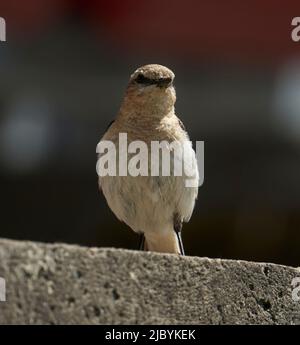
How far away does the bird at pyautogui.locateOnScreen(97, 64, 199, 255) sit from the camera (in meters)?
5.33

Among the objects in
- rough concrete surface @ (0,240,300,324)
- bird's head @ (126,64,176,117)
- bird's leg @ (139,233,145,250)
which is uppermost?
bird's head @ (126,64,176,117)

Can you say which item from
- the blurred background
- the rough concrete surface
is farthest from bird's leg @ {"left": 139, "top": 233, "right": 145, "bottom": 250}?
the blurred background

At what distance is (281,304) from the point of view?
4.10 meters

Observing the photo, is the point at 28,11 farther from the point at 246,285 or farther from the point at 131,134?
the point at 246,285

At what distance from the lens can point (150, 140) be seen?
5309 millimetres

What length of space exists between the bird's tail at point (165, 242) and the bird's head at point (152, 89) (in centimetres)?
81

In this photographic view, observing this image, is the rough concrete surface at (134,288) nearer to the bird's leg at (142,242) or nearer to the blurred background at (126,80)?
the bird's leg at (142,242)

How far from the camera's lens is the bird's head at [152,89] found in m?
5.43

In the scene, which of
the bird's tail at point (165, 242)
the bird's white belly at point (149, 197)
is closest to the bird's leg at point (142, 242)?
the bird's tail at point (165, 242)

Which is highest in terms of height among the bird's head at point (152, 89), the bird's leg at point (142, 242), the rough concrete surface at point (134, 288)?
the bird's head at point (152, 89)

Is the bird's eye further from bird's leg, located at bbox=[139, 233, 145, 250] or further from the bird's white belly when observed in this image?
bird's leg, located at bbox=[139, 233, 145, 250]

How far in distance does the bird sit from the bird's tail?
1.28 ft

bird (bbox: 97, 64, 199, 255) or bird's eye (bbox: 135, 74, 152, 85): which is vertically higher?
bird's eye (bbox: 135, 74, 152, 85)
